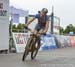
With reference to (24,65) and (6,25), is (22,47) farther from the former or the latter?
(24,65)

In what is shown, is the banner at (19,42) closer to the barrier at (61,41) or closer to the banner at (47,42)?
the banner at (47,42)

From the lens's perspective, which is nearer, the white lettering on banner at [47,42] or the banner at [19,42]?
the banner at [19,42]

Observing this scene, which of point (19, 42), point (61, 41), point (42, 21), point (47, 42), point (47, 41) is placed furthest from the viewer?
point (61, 41)

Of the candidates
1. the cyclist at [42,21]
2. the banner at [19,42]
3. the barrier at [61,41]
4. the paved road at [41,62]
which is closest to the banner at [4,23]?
the banner at [19,42]

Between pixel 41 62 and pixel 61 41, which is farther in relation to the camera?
pixel 61 41

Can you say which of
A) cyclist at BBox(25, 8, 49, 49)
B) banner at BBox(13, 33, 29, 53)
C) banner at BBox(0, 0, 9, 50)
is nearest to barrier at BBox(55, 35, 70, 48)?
banner at BBox(13, 33, 29, 53)

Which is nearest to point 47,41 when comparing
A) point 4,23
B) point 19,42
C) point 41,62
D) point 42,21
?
point 19,42

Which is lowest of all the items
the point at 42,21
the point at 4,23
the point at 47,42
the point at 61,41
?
the point at 61,41

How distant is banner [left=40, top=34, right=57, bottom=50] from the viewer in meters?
27.3

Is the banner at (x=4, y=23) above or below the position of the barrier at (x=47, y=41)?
above

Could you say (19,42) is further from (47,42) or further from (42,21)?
(42,21)

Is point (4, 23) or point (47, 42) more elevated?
point (4, 23)

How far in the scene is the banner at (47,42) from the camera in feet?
89.6

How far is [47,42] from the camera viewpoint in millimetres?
28500
